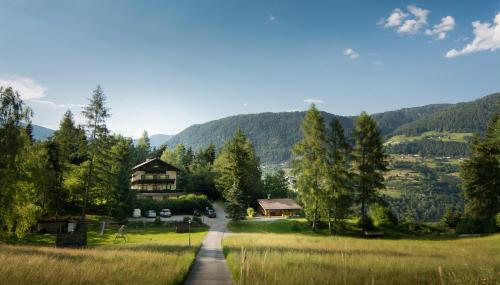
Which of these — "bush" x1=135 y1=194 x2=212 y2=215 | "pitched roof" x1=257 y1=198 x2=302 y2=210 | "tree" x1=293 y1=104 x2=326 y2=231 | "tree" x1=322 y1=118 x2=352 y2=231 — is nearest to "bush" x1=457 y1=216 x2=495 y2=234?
"tree" x1=322 y1=118 x2=352 y2=231

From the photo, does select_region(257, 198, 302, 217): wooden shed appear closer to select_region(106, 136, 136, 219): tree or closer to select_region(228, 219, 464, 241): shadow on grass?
select_region(228, 219, 464, 241): shadow on grass

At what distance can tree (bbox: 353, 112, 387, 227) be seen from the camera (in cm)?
4206

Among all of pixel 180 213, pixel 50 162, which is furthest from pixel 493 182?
pixel 50 162

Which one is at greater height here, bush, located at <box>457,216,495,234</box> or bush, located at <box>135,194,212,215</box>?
bush, located at <box>135,194,212,215</box>

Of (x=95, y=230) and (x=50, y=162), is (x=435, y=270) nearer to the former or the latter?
(x=95, y=230)

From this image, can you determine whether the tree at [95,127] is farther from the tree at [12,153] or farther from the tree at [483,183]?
the tree at [483,183]

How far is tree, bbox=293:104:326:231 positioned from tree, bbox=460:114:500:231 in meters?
22.9

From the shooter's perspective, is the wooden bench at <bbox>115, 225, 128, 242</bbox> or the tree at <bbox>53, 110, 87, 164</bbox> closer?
the wooden bench at <bbox>115, 225, 128, 242</bbox>

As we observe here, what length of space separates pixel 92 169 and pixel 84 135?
4.52 metres

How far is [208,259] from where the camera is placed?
20.0 m

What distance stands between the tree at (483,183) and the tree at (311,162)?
22897 millimetres

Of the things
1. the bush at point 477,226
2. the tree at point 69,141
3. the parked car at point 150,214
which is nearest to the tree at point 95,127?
the tree at point 69,141

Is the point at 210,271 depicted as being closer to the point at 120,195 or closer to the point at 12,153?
the point at 12,153

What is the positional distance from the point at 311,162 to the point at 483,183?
25.4m
